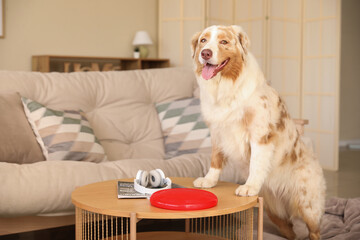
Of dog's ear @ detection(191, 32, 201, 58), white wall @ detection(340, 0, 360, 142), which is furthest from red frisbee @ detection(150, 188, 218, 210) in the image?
white wall @ detection(340, 0, 360, 142)

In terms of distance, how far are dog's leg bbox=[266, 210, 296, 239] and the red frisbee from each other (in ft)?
2.43

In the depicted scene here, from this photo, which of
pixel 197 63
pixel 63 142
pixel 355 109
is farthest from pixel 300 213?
pixel 355 109

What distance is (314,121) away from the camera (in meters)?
5.31

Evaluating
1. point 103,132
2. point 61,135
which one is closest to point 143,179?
point 61,135

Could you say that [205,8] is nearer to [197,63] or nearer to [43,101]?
[43,101]

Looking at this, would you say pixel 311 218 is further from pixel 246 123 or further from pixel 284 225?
pixel 246 123

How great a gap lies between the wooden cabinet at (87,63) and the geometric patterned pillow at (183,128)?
7.43 feet

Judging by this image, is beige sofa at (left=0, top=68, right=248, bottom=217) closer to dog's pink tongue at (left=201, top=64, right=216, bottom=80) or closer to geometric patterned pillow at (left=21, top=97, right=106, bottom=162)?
geometric patterned pillow at (left=21, top=97, right=106, bottom=162)

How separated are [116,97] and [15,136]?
81 centimetres

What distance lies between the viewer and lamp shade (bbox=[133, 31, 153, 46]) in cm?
558

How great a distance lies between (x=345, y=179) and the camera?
448cm

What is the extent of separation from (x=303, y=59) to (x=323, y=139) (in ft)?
3.06

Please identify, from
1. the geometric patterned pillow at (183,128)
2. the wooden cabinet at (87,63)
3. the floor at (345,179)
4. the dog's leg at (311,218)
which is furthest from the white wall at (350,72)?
the dog's leg at (311,218)

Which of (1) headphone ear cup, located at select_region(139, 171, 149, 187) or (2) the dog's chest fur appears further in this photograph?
(2) the dog's chest fur
